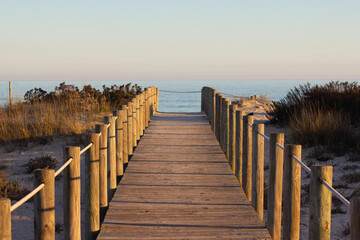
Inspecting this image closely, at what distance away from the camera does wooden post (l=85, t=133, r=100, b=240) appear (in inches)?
212

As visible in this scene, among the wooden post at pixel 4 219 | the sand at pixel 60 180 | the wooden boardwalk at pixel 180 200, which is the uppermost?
the wooden post at pixel 4 219

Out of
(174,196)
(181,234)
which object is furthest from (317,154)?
(181,234)

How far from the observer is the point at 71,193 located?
4.36m

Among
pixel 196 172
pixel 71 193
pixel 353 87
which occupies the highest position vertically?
pixel 353 87

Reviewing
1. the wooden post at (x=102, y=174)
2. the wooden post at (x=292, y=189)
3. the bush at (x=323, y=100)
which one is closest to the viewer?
the wooden post at (x=292, y=189)

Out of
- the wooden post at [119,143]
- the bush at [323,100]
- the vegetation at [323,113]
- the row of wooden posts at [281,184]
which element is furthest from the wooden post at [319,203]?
the bush at [323,100]

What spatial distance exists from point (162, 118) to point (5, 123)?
18.4ft

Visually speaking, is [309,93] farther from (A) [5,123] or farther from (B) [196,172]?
(A) [5,123]

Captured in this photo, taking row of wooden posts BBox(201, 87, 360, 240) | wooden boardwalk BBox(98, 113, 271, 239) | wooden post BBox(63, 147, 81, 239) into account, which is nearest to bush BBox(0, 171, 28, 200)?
wooden boardwalk BBox(98, 113, 271, 239)

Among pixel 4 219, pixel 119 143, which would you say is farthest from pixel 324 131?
pixel 4 219

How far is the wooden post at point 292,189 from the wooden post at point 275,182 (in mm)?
537

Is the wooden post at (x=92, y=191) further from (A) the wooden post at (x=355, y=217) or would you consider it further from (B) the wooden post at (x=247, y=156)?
(A) the wooden post at (x=355, y=217)

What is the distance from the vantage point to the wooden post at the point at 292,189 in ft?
14.3

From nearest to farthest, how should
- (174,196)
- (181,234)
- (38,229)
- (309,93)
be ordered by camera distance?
(38,229) → (181,234) → (174,196) → (309,93)
